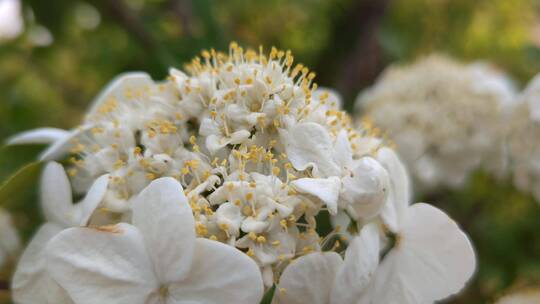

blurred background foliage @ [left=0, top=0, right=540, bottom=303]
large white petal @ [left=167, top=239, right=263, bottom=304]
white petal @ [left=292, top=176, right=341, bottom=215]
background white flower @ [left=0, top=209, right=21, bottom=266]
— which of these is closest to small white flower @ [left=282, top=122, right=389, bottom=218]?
white petal @ [left=292, top=176, right=341, bottom=215]

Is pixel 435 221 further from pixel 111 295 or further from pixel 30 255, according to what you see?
pixel 30 255

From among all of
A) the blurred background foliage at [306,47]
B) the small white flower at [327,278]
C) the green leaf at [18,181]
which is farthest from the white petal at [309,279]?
the blurred background foliage at [306,47]

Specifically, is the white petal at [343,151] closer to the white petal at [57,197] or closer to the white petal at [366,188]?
the white petal at [366,188]

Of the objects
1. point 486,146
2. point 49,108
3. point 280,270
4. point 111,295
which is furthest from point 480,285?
point 49,108

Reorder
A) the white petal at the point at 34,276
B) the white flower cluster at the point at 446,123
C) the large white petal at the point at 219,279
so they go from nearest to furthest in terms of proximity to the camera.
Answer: the large white petal at the point at 219,279 < the white petal at the point at 34,276 < the white flower cluster at the point at 446,123

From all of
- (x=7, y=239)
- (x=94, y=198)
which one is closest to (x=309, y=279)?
(x=94, y=198)

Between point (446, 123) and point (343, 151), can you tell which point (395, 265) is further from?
point (446, 123)
